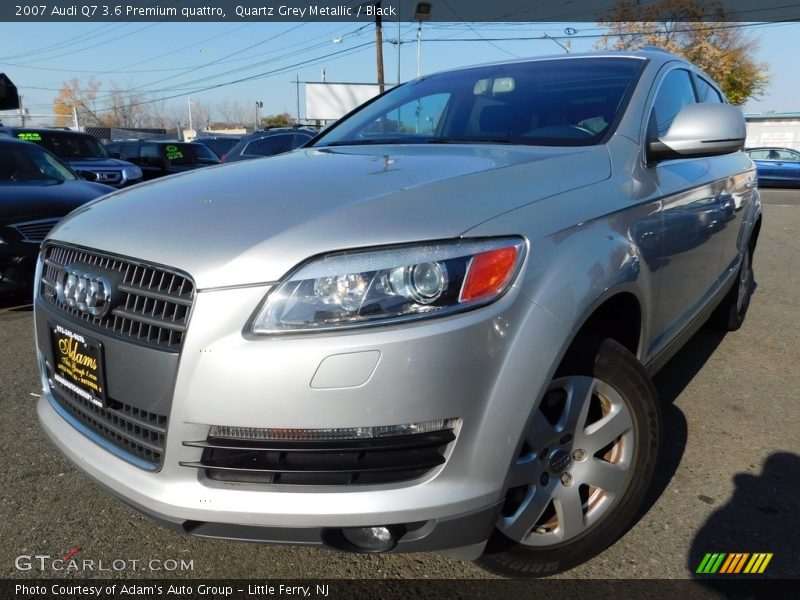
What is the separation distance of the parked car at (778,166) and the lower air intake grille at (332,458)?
73.3ft

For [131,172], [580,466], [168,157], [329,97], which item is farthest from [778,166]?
[329,97]

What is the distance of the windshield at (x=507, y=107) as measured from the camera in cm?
251

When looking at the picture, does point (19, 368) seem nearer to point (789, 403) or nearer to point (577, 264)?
point (577, 264)

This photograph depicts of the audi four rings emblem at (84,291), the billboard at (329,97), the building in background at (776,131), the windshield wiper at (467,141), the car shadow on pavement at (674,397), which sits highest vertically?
the billboard at (329,97)

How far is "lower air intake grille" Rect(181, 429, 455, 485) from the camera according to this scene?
1479mm

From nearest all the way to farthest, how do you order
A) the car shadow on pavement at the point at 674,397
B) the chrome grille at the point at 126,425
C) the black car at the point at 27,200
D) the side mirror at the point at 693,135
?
the chrome grille at the point at 126,425, the side mirror at the point at 693,135, the car shadow on pavement at the point at 674,397, the black car at the point at 27,200

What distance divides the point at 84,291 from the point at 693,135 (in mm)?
2193

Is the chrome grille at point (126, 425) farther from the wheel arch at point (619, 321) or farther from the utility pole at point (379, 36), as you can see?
the utility pole at point (379, 36)

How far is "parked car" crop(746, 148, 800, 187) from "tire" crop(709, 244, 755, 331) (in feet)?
60.6

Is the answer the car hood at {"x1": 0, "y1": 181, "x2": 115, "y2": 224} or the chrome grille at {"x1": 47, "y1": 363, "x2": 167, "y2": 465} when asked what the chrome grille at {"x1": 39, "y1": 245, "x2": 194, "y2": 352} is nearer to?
the chrome grille at {"x1": 47, "y1": 363, "x2": 167, "y2": 465}

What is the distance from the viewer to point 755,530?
2176mm

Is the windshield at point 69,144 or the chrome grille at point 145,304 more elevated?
the windshield at point 69,144

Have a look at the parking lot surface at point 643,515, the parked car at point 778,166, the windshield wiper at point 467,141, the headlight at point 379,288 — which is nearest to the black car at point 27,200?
the parking lot surface at point 643,515

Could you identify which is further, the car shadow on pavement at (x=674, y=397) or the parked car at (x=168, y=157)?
the parked car at (x=168, y=157)
